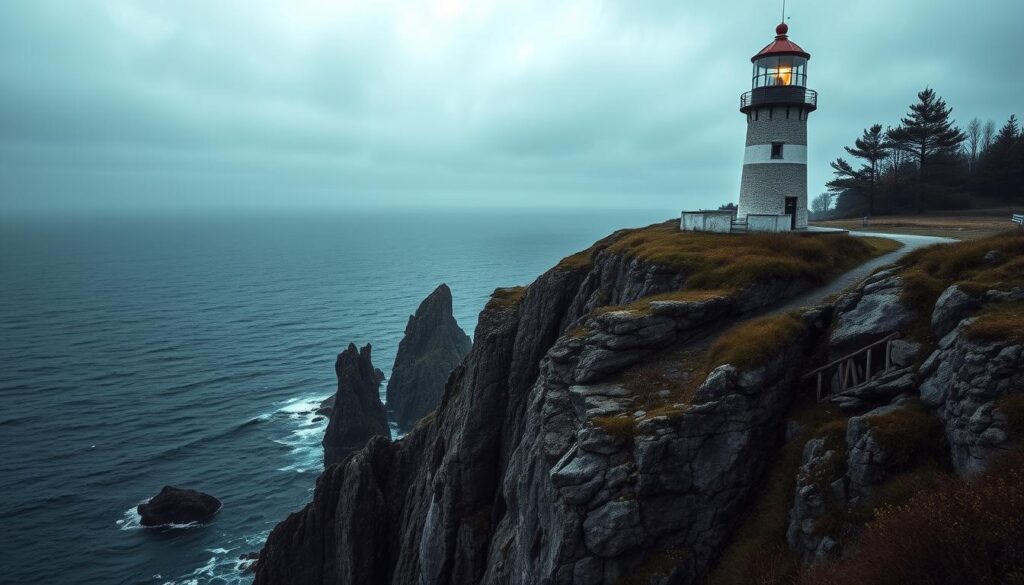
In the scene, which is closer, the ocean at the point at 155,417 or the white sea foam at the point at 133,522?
the ocean at the point at 155,417

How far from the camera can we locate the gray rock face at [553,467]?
56.5ft

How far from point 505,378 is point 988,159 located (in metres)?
72.2

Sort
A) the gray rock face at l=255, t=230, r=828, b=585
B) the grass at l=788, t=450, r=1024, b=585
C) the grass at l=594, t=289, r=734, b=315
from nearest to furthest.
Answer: the grass at l=788, t=450, r=1024, b=585 < the gray rock face at l=255, t=230, r=828, b=585 < the grass at l=594, t=289, r=734, b=315

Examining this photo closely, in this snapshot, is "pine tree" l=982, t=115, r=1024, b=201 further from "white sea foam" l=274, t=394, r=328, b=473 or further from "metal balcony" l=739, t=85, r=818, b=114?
"white sea foam" l=274, t=394, r=328, b=473

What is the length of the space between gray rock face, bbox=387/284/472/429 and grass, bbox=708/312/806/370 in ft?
203

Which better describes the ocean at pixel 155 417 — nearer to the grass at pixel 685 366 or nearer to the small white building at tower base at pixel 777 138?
the grass at pixel 685 366

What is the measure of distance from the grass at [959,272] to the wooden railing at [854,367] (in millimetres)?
910

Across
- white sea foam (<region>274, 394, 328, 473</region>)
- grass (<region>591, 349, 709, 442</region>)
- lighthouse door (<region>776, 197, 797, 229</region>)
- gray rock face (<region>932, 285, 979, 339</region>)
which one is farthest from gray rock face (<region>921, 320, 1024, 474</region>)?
white sea foam (<region>274, 394, 328, 473</region>)

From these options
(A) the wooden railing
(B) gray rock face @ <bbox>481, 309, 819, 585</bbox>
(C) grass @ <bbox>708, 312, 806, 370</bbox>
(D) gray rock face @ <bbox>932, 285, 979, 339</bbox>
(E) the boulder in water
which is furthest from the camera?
(E) the boulder in water

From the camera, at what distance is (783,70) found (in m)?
37.9

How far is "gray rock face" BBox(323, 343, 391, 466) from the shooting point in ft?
219

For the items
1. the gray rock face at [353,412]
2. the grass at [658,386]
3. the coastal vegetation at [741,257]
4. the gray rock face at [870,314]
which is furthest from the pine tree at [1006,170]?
the gray rock face at [353,412]

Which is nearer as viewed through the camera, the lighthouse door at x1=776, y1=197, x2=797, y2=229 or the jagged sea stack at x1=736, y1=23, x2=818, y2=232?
the jagged sea stack at x1=736, y1=23, x2=818, y2=232

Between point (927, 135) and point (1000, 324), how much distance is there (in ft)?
212
